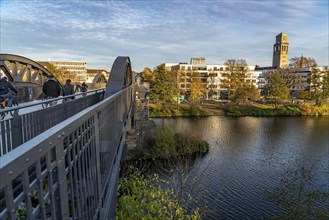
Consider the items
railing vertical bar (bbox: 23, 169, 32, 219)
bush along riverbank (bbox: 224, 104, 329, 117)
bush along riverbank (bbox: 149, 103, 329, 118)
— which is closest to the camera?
railing vertical bar (bbox: 23, 169, 32, 219)

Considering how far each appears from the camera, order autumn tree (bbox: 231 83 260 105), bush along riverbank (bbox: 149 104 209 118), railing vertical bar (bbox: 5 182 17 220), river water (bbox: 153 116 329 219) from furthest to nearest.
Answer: autumn tree (bbox: 231 83 260 105) → bush along riverbank (bbox: 149 104 209 118) → river water (bbox: 153 116 329 219) → railing vertical bar (bbox: 5 182 17 220)

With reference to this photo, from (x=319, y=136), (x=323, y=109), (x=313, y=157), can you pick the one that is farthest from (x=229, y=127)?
(x=323, y=109)

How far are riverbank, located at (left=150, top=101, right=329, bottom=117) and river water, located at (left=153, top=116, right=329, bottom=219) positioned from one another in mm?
5764

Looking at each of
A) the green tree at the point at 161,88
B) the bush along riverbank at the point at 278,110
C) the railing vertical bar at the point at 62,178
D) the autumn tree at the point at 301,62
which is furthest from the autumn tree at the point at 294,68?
the railing vertical bar at the point at 62,178

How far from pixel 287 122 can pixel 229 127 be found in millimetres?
10740

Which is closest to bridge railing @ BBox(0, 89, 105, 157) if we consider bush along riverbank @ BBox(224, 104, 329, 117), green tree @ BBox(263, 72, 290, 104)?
bush along riverbank @ BBox(224, 104, 329, 117)

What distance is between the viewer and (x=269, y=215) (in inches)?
522

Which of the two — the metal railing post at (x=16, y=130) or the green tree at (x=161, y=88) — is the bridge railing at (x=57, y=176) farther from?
the green tree at (x=161, y=88)

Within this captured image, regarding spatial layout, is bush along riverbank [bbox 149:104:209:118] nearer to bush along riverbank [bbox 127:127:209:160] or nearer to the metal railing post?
bush along riverbank [bbox 127:127:209:160]

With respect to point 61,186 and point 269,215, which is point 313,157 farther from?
point 61,186

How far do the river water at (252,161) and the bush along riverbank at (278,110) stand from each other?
8.56m

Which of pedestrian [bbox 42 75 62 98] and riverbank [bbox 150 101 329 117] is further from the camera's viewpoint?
riverbank [bbox 150 101 329 117]

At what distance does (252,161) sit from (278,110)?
A: 29500 mm

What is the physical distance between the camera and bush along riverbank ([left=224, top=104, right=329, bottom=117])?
45.3 metres
